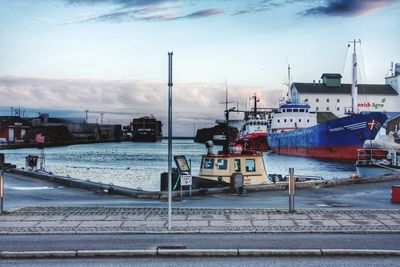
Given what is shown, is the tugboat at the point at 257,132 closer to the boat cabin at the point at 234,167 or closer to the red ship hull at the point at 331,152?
the red ship hull at the point at 331,152

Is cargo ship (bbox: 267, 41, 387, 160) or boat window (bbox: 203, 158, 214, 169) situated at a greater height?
cargo ship (bbox: 267, 41, 387, 160)

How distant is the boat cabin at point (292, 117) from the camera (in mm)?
120500

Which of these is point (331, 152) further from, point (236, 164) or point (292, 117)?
point (236, 164)

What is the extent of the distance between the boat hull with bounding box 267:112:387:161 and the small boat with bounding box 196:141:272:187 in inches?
2325

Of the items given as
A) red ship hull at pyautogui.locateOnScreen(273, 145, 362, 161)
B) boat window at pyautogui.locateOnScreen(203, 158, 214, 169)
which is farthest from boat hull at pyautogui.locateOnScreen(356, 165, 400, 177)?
red ship hull at pyautogui.locateOnScreen(273, 145, 362, 161)

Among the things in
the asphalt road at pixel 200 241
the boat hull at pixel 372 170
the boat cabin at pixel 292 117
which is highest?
the boat cabin at pixel 292 117

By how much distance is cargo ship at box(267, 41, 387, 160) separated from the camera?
287 ft

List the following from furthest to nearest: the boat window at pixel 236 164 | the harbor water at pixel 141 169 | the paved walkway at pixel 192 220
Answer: the harbor water at pixel 141 169 < the boat window at pixel 236 164 < the paved walkway at pixel 192 220

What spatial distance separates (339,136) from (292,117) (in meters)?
29.8

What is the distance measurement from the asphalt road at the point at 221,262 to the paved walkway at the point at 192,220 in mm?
3031

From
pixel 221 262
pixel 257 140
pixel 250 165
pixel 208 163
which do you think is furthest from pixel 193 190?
pixel 257 140

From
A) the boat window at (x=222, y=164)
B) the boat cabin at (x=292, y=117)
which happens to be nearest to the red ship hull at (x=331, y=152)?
the boat cabin at (x=292, y=117)

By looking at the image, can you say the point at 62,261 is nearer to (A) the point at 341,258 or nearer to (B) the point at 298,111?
(A) the point at 341,258

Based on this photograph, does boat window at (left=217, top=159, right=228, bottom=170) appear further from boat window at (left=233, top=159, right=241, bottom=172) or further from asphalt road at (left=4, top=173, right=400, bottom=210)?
asphalt road at (left=4, top=173, right=400, bottom=210)
